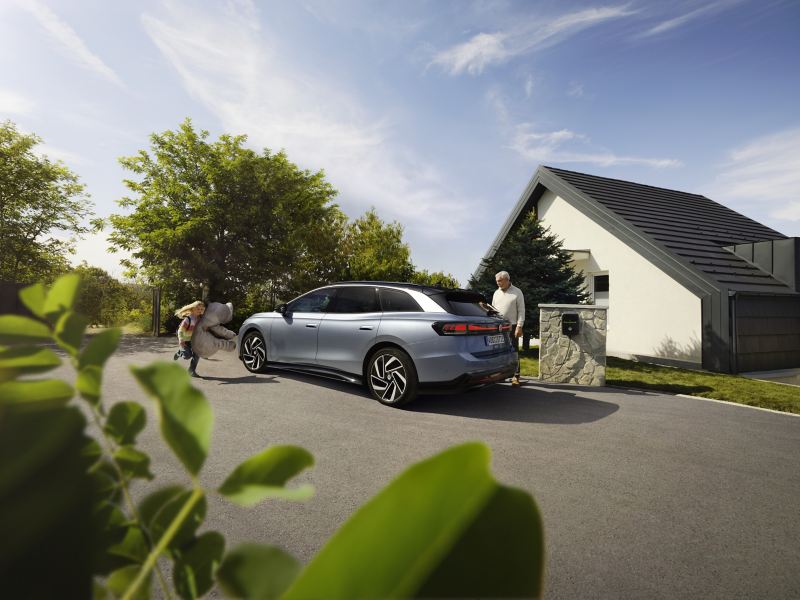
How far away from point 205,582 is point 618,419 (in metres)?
6.10

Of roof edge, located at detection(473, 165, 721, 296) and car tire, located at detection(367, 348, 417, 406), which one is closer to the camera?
car tire, located at detection(367, 348, 417, 406)

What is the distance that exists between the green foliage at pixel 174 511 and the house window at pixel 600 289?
1543 cm

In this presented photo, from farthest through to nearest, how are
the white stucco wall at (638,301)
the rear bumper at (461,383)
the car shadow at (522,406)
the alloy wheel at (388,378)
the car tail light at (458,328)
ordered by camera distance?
the white stucco wall at (638,301) → the alloy wheel at (388,378) → the car tail light at (458,328) → the rear bumper at (461,383) → the car shadow at (522,406)

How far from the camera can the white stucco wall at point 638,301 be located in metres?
11.4

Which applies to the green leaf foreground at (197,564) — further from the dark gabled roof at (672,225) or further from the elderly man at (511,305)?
the dark gabled roof at (672,225)

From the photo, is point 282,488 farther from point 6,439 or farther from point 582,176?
point 582,176

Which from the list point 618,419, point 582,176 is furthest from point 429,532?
point 582,176

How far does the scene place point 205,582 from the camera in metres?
0.38

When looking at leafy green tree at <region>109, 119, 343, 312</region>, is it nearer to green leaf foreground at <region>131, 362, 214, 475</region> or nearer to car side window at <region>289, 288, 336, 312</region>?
car side window at <region>289, 288, 336, 312</region>

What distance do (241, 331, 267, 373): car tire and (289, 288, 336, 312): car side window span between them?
97 cm

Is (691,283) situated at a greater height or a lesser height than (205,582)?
greater

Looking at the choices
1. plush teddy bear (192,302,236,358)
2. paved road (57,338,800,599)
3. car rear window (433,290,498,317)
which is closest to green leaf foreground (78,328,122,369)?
paved road (57,338,800,599)

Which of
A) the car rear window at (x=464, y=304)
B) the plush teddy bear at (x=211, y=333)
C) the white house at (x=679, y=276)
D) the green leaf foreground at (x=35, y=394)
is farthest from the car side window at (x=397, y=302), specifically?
the white house at (x=679, y=276)

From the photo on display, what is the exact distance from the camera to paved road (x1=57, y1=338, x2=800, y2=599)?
2498 millimetres
